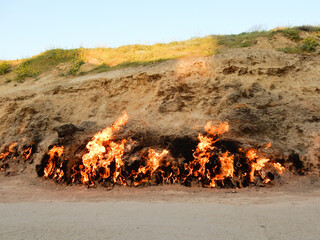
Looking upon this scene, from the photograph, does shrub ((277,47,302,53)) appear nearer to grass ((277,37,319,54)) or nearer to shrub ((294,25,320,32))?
grass ((277,37,319,54))

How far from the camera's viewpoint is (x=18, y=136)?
34.2ft

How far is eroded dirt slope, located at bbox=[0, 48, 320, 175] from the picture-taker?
8055 mm

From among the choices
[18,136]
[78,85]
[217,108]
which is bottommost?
[18,136]

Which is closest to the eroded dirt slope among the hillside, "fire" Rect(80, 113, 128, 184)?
the hillside

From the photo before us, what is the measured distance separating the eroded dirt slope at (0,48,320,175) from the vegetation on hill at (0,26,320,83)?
3.30 feet

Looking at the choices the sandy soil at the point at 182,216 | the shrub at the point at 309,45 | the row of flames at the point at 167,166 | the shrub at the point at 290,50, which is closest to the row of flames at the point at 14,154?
the row of flames at the point at 167,166

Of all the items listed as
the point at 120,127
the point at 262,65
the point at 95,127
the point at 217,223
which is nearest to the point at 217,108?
the point at 262,65

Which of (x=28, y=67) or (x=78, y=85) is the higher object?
(x=28, y=67)

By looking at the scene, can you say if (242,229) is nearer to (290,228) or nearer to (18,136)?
(290,228)

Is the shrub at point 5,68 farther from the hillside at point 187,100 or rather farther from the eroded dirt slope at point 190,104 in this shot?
the eroded dirt slope at point 190,104

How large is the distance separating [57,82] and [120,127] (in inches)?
228

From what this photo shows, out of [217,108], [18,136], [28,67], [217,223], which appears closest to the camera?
[217,223]

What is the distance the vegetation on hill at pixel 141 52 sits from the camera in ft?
38.0

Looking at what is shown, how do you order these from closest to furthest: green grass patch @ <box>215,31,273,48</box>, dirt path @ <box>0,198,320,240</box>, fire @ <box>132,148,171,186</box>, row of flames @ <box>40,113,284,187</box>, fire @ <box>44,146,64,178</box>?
dirt path @ <box>0,198,320,240</box> → row of flames @ <box>40,113,284,187</box> → fire @ <box>132,148,171,186</box> → fire @ <box>44,146,64,178</box> → green grass patch @ <box>215,31,273,48</box>
